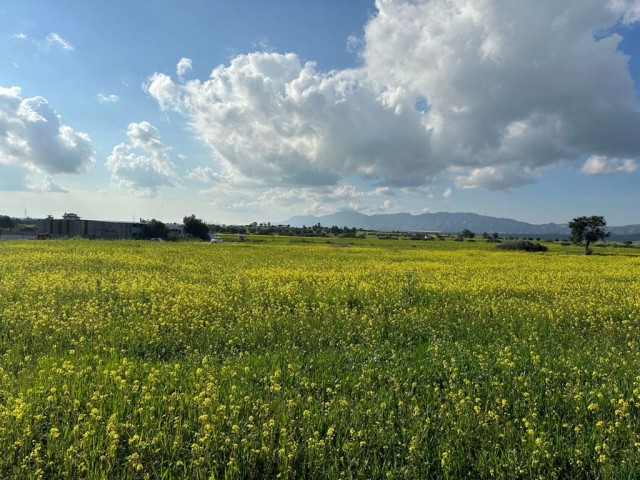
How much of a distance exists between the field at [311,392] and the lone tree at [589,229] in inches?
2358

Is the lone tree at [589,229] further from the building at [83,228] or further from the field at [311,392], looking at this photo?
the building at [83,228]

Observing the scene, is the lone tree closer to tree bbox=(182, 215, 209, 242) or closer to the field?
the field

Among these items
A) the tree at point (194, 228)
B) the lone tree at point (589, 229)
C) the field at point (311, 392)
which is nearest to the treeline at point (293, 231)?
the tree at point (194, 228)

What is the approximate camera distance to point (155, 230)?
9956 centimetres

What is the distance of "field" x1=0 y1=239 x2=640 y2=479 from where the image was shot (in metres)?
4.16

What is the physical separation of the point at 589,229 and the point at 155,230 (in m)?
85.6

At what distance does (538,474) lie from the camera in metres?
4.04

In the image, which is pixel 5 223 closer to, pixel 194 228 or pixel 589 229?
pixel 194 228

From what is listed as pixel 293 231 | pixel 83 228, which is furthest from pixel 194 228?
pixel 293 231

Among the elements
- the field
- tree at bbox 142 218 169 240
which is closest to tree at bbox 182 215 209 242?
tree at bbox 142 218 169 240

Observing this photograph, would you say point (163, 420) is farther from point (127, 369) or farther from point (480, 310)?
point (480, 310)

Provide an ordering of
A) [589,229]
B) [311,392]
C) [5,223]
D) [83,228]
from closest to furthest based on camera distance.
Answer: [311,392] → [589,229] → [83,228] → [5,223]

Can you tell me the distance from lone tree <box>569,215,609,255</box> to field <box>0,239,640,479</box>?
196 feet

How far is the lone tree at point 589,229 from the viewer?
61375 mm
